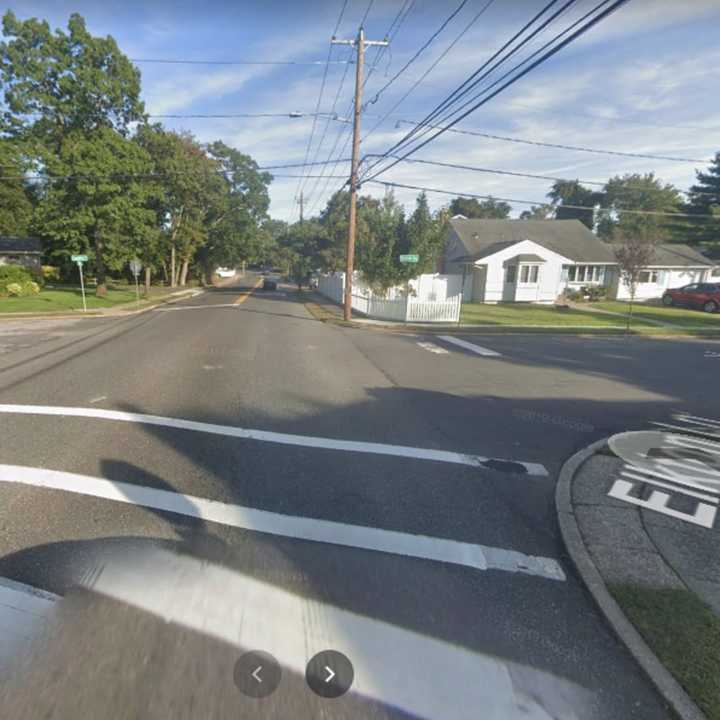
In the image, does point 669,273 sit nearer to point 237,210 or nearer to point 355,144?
point 355,144

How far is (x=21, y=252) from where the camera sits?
39250mm

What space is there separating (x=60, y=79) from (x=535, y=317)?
94.8 ft

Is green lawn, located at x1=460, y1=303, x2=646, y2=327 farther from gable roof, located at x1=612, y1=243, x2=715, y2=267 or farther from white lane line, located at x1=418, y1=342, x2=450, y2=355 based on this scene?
gable roof, located at x1=612, y1=243, x2=715, y2=267

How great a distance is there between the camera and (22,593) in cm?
269

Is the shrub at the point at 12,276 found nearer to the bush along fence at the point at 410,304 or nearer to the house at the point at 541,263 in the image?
the bush along fence at the point at 410,304

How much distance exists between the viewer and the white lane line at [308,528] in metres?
3.22

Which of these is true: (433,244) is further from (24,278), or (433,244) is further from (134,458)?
(24,278)

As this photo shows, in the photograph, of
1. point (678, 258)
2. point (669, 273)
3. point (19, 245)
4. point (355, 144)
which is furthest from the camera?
point (19, 245)

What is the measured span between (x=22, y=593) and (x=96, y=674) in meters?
0.94

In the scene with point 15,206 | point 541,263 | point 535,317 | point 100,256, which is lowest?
point 535,317

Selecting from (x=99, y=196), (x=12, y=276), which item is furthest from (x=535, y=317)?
(x=12, y=276)

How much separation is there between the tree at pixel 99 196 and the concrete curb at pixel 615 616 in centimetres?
2793

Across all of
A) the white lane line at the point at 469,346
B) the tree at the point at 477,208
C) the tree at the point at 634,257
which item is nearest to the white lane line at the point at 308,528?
the white lane line at the point at 469,346

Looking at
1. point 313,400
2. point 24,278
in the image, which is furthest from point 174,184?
point 313,400
